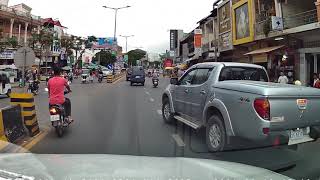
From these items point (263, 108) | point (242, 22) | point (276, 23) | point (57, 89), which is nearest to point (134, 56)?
point (242, 22)

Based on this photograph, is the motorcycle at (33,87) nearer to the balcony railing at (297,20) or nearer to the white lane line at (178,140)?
the balcony railing at (297,20)

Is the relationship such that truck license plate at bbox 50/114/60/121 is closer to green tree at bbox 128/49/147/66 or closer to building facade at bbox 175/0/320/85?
building facade at bbox 175/0/320/85

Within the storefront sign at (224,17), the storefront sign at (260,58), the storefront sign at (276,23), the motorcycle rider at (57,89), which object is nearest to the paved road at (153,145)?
Result: the motorcycle rider at (57,89)

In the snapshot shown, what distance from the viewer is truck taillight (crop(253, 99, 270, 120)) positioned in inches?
271

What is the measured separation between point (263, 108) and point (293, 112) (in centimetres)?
58

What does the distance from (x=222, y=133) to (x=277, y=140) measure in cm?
106

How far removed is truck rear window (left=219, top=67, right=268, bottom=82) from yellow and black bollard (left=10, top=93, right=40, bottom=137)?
4.75 meters

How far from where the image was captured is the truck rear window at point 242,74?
9219 mm

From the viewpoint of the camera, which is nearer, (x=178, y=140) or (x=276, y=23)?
(x=178, y=140)

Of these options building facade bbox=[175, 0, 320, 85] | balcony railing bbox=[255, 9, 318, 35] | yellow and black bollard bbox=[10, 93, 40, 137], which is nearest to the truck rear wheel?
yellow and black bollard bbox=[10, 93, 40, 137]

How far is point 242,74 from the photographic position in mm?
9570

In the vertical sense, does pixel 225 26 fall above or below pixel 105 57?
below

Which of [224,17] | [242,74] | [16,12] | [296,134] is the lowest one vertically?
[296,134]

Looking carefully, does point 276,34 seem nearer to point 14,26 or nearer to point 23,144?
point 23,144
